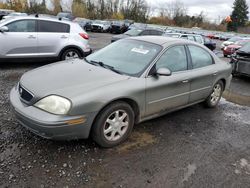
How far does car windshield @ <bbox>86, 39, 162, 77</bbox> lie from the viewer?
370 cm

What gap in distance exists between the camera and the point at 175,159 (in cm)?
328

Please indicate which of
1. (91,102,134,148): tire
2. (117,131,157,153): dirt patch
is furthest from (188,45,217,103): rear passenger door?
(91,102,134,148): tire

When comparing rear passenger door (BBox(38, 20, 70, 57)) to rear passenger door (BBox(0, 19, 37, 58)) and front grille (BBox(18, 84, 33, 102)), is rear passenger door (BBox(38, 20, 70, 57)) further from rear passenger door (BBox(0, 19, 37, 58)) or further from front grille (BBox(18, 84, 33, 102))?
front grille (BBox(18, 84, 33, 102))

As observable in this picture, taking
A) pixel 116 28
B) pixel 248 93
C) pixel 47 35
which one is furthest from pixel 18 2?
pixel 248 93

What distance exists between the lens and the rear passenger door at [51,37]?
748 cm

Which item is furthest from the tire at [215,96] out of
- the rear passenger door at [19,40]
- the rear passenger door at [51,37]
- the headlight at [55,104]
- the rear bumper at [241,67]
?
the rear passenger door at [19,40]

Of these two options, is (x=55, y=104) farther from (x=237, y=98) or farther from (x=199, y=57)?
(x=237, y=98)

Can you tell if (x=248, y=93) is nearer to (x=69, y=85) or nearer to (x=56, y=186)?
(x=69, y=85)

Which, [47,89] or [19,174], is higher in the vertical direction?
[47,89]

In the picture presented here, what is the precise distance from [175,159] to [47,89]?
1.95 metres

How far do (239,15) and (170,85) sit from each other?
75.9 metres

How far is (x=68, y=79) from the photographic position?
330cm

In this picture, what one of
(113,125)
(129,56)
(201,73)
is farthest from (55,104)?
(201,73)

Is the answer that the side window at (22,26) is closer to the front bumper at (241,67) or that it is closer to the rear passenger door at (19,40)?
the rear passenger door at (19,40)
